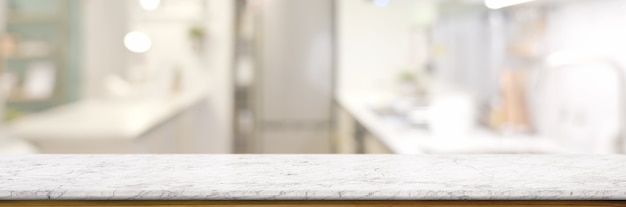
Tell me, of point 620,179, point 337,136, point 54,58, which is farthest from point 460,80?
point 620,179

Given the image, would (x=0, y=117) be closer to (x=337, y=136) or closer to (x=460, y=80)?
(x=337, y=136)

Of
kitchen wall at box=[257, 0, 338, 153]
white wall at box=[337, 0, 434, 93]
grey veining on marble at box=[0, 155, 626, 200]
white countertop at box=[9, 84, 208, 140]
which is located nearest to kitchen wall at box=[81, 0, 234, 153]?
Result: kitchen wall at box=[257, 0, 338, 153]

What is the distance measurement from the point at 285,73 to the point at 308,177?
151 inches

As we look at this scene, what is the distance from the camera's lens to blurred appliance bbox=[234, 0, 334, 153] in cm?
463

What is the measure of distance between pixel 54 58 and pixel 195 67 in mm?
782

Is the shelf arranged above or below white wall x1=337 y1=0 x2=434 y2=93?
above

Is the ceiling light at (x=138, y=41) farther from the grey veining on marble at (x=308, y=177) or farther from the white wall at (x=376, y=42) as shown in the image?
the grey veining on marble at (x=308, y=177)

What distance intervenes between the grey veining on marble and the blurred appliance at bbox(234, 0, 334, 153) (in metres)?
3.66

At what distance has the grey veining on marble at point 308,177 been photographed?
2.59 ft

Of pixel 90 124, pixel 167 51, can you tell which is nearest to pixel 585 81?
pixel 90 124

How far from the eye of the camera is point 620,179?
0.84 metres

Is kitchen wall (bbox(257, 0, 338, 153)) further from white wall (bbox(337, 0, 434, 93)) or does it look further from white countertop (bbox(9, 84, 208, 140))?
white countertop (bbox(9, 84, 208, 140))

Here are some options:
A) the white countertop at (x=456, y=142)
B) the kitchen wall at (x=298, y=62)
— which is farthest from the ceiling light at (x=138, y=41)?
the white countertop at (x=456, y=142)

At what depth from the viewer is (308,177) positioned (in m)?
0.85
